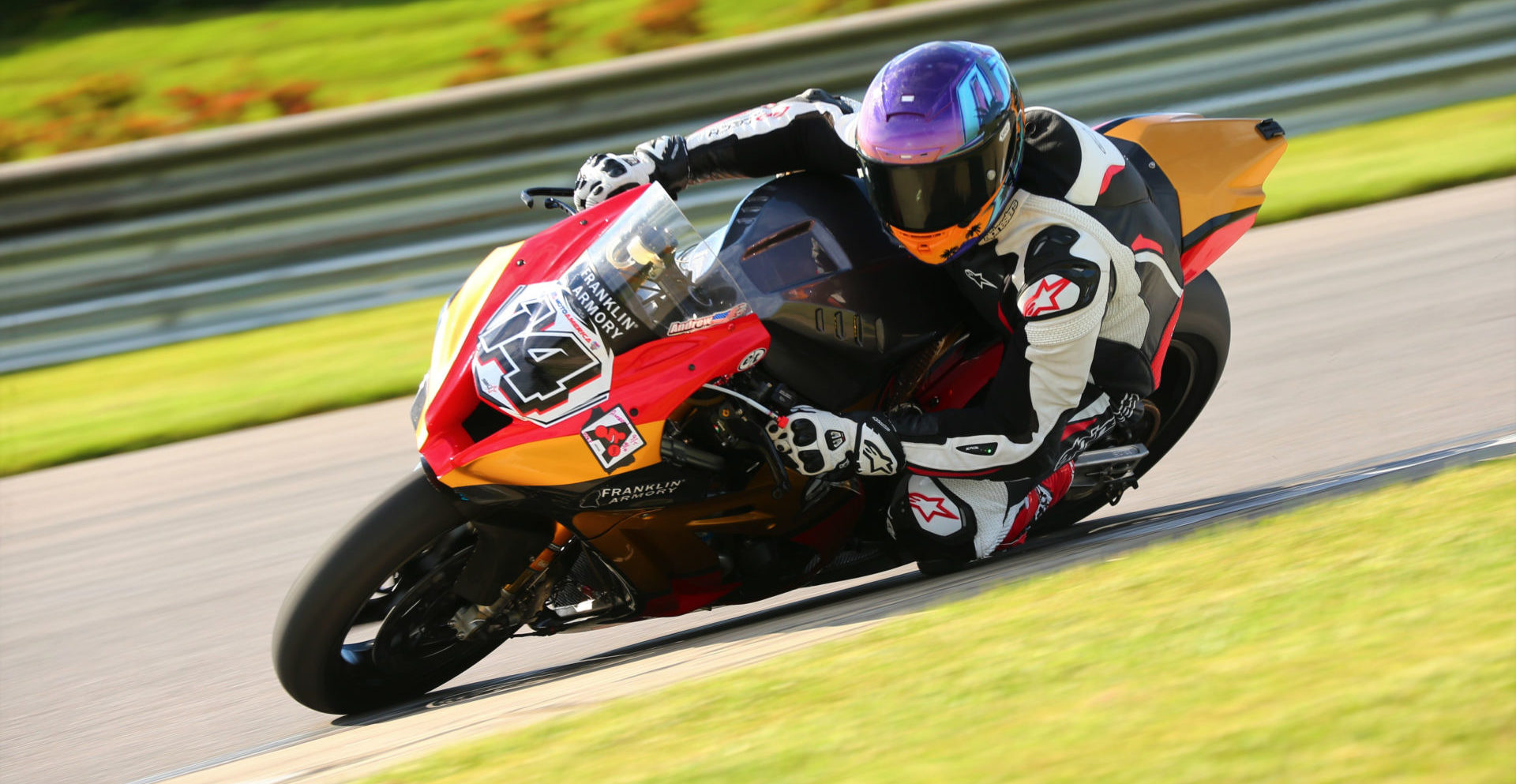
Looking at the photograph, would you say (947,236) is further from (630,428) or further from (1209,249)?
(1209,249)

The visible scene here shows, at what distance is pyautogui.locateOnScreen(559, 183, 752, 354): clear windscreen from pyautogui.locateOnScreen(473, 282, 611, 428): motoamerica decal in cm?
4

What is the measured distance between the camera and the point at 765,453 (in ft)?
10.4

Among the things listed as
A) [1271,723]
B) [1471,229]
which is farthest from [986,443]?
[1471,229]

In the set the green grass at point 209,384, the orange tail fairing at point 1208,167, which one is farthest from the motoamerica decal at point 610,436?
the green grass at point 209,384

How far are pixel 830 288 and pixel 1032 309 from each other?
0.48 meters

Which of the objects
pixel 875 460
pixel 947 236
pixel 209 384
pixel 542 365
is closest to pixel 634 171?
pixel 542 365

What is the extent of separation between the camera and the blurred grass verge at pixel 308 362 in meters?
6.01

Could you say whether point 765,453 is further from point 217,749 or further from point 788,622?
point 217,749

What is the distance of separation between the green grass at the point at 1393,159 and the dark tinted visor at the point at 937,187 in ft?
15.0

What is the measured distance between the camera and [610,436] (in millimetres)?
3070

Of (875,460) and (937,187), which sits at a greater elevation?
(937,187)

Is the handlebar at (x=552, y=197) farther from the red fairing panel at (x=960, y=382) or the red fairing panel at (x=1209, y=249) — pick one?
the red fairing panel at (x=1209, y=249)

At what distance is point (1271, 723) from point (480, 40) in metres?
9.22

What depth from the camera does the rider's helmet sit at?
308cm
